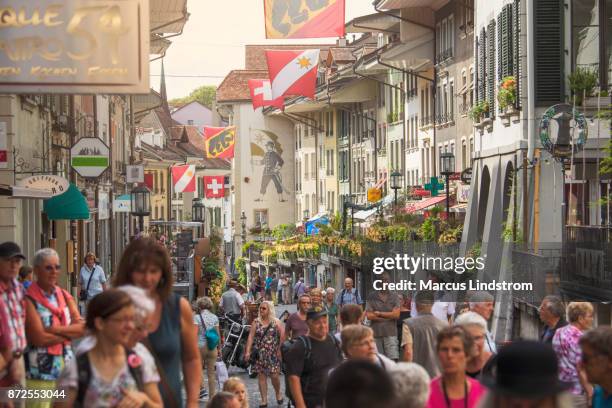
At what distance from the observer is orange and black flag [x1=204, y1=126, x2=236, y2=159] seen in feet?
248

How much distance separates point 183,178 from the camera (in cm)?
6906

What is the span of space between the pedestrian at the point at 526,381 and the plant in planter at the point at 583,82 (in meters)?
22.7

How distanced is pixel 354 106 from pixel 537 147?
152 ft

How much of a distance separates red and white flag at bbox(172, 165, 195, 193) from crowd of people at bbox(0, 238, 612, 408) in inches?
2209

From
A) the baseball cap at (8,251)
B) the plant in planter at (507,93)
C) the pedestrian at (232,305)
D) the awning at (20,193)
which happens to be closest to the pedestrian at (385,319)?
the awning at (20,193)

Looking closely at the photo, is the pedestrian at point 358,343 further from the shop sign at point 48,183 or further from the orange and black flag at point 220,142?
the orange and black flag at point 220,142

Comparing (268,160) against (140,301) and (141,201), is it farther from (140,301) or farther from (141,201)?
(140,301)

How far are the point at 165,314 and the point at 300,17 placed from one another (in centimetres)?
1887

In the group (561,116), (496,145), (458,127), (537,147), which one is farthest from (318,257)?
(561,116)

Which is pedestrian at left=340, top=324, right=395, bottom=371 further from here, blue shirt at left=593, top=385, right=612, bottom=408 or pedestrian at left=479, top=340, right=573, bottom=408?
pedestrian at left=479, top=340, right=573, bottom=408

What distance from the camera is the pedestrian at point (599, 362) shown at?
7902 mm

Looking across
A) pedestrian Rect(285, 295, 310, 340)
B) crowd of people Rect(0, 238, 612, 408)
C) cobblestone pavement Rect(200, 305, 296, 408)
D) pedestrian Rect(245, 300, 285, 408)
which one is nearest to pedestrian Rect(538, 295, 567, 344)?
crowd of people Rect(0, 238, 612, 408)

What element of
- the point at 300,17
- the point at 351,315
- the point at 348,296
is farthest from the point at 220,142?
the point at 351,315

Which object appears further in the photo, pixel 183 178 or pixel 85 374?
pixel 183 178
